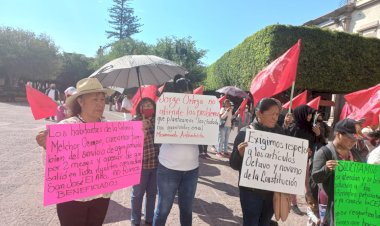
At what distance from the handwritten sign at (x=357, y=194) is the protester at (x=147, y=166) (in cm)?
214

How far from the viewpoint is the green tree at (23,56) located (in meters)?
34.1

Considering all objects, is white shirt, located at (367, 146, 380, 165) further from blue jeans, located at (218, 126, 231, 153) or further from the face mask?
blue jeans, located at (218, 126, 231, 153)

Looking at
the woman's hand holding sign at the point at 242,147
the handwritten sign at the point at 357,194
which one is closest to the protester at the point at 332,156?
the handwritten sign at the point at 357,194

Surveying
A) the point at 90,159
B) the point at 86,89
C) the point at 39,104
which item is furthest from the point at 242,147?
the point at 39,104

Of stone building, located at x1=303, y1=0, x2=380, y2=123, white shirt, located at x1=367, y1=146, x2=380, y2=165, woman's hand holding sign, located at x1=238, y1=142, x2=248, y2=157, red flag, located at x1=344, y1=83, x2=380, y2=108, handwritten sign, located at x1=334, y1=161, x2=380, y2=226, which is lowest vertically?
handwritten sign, located at x1=334, y1=161, x2=380, y2=226

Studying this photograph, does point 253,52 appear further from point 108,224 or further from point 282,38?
point 108,224

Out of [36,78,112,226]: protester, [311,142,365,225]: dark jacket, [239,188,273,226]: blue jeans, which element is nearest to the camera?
[36,78,112,226]: protester

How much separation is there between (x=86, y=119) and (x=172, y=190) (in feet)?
3.77

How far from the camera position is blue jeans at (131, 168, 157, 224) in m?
4.08

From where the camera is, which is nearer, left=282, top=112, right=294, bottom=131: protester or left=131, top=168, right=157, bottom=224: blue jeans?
left=131, top=168, right=157, bottom=224: blue jeans

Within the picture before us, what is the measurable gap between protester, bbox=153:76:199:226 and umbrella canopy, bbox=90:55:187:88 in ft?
3.98

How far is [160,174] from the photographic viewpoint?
3.39 metres

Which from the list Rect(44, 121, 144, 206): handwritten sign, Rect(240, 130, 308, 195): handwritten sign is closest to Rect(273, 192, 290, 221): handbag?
Rect(240, 130, 308, 195): handwritten sign

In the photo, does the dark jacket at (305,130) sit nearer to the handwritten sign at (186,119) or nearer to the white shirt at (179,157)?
the handwritten sign at (186,119)
